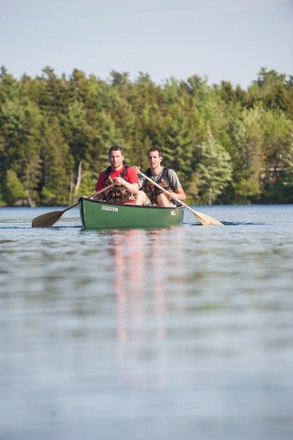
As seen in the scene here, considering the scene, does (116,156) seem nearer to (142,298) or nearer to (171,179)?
(171,179)

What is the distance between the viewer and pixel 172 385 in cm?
607

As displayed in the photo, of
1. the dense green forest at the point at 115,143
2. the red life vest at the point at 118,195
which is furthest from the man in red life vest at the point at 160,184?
the dense green forest at the point at 115,143

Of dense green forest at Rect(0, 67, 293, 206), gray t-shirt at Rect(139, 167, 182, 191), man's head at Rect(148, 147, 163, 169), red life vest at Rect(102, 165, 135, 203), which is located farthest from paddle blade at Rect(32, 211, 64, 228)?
dense green forest at Rect(0, 67, 293, 206)

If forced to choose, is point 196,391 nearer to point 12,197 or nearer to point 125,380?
point 125,380

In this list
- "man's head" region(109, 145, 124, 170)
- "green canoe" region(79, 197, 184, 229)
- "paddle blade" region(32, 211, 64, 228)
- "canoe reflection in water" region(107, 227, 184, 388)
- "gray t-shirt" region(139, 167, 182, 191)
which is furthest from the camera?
"paddle blade" region(32, 211, 64, 228)

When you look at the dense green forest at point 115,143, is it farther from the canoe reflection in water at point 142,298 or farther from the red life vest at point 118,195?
the canoe reflection in water at point 142,298

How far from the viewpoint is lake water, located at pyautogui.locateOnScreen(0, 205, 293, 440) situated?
535cm

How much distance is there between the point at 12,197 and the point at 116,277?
8276cm

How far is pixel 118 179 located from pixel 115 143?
75290 millimetres

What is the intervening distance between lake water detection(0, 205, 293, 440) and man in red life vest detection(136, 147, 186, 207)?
9.94m

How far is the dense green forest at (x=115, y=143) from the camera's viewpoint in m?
95.0

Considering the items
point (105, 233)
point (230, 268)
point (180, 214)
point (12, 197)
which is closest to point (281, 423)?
point (230, 268)

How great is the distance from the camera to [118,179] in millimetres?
22125

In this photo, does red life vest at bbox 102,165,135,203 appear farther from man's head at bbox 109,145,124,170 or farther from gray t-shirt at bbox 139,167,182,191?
man's head at bbox 109,145,124,170
